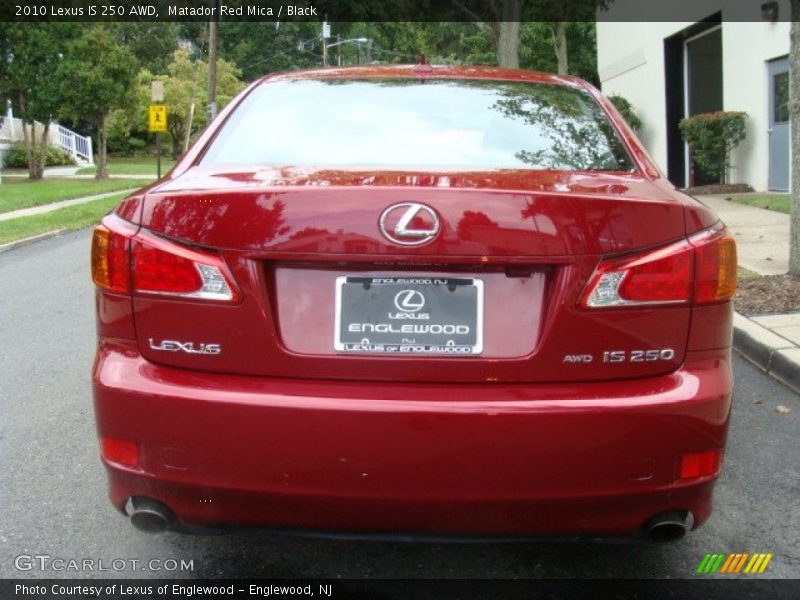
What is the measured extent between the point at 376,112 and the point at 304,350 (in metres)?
1.16

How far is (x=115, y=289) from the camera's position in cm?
246

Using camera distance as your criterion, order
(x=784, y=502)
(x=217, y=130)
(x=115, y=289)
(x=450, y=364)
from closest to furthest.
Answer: (x=450, y=364)
(x=115, y=289)
(x=217, y=130)
(x=784, y=502)

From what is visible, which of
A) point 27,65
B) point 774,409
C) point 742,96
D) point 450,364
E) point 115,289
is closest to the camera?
point 450,364

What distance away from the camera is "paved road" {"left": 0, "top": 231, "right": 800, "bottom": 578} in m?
2.96

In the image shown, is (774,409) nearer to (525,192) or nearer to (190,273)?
(525,192)

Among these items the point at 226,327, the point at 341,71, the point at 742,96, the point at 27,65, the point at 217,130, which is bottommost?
the point at 226,327

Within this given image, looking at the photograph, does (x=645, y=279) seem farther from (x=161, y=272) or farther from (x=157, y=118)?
(x=157, y=118)

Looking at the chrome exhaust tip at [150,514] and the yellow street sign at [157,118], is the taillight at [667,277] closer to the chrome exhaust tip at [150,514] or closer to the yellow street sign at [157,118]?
the chrome exhaust tip at [150,514]

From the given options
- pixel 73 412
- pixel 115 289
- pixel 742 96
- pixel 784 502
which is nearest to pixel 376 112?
pixel 115 289

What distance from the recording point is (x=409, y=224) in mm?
2279

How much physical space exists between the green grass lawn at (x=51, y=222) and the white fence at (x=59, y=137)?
17931 mm

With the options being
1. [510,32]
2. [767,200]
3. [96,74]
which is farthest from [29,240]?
[96,74]

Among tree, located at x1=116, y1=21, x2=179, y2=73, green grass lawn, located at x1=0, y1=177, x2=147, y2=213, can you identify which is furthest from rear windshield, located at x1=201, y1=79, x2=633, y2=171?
tree, located at x1=116, y1=21, x2=179, y2=73

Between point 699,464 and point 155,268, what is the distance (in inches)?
61.1
